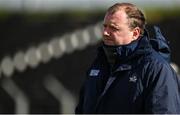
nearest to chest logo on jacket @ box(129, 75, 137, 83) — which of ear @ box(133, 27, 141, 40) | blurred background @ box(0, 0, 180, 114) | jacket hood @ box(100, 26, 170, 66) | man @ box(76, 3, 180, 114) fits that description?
man @ box(76, 3, 180, 114)

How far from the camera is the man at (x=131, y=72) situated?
3287 millimetres

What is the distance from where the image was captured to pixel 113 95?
344cm

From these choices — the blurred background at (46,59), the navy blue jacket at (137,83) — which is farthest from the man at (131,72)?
the blurred background at (46,59)

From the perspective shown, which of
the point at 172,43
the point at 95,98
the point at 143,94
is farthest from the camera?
the point at 172,43

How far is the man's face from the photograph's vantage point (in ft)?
11.4

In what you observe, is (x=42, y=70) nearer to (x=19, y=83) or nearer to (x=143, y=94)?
(x=19, y=83)

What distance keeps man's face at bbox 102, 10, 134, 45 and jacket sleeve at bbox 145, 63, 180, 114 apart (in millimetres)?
236

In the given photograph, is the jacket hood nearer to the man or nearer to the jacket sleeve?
the man

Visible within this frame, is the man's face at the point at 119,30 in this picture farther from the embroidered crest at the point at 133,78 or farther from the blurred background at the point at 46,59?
the blurred background at the point at 46,59

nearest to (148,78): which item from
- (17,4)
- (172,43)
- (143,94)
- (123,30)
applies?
(143,94)

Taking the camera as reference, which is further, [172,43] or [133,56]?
[172,43]

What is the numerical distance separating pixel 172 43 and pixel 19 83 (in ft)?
7.64

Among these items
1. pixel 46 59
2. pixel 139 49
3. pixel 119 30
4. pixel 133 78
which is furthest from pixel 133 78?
pixel 46 59

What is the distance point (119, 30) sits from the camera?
3.47 metres
